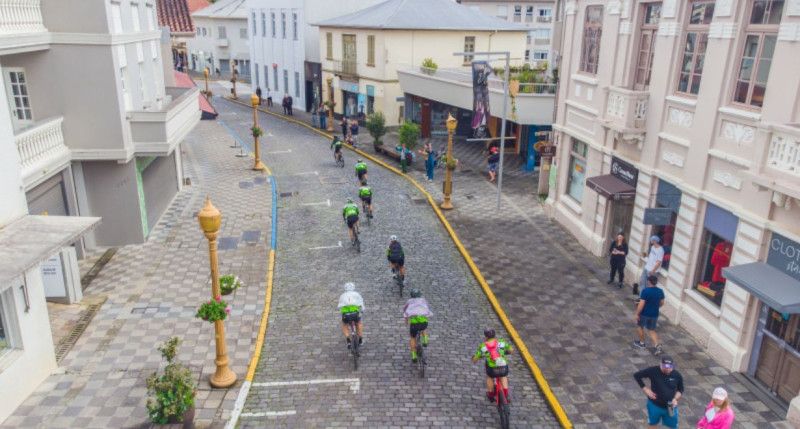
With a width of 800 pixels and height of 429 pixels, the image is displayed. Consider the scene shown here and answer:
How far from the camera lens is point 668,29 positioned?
46.4 feet

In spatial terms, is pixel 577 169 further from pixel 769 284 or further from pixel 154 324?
pixel 154 324

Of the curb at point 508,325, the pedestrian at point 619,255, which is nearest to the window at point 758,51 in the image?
the pedestrian at point 619,255

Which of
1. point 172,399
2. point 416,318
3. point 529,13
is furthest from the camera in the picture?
point 529,13

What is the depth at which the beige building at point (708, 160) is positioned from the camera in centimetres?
1048

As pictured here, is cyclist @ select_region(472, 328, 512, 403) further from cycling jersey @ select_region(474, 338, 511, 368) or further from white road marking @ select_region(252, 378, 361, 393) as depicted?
white road marking @ select_region(252, 378, 361, 393)

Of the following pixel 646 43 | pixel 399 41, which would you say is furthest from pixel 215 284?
pixel 399 41

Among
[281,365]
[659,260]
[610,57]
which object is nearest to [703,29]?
[610,57]

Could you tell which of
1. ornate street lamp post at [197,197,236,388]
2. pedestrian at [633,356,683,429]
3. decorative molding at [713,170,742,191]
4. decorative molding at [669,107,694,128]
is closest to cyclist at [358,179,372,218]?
ornate street lamp post at [197,197,236,388]

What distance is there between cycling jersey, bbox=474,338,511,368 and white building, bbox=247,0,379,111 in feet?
121

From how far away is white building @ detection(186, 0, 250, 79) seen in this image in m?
70.7

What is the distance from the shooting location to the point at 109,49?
15.2 meters

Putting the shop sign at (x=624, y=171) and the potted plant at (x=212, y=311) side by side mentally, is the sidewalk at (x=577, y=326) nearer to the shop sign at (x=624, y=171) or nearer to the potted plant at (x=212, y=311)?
the shop sign at (x=624, y=171)

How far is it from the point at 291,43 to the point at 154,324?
36.8 metres

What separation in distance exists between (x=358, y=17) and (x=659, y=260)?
30482mm
